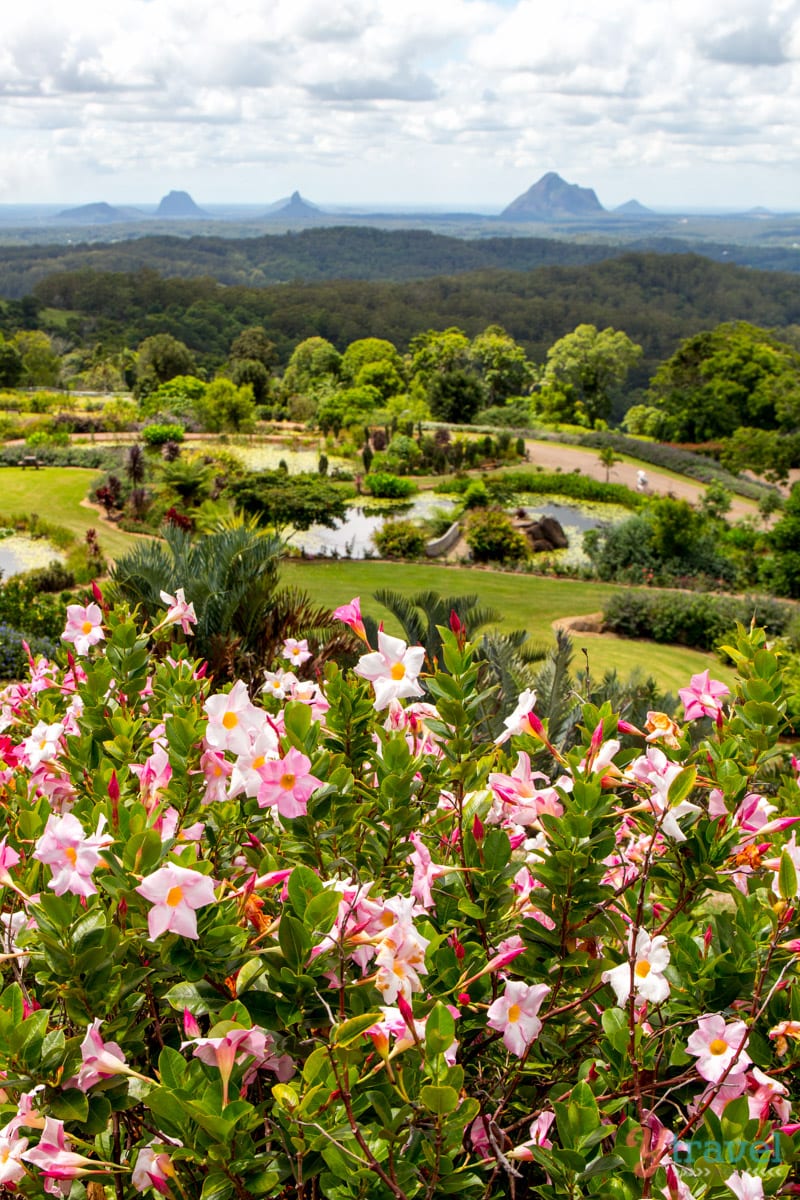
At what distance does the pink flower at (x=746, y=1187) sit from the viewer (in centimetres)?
88

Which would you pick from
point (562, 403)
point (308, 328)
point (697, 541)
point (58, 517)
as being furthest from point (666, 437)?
point (308, 328)

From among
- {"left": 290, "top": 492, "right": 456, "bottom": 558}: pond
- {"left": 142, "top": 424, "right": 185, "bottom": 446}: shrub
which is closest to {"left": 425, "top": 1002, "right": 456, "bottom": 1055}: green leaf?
{"left": 290, "top": 492, "right": 456, "bottom": 558}: pond

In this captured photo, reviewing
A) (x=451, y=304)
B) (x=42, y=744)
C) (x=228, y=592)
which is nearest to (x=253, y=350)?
(x=451, y=304)

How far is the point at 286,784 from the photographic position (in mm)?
1179

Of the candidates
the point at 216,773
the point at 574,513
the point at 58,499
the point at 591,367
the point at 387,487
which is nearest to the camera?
the point at 216,773

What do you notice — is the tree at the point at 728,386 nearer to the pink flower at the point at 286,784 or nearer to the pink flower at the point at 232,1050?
the pink flower at the point at 286,784

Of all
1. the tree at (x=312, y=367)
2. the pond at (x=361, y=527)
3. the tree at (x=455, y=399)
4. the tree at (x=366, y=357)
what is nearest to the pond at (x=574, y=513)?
the pond at (x=361, y=527)

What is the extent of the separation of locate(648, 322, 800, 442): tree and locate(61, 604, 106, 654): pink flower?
44027 millimetres

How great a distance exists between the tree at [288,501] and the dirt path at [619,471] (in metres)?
10.4

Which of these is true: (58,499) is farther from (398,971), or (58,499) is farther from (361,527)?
(398,971)

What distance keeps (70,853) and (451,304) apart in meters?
94.2

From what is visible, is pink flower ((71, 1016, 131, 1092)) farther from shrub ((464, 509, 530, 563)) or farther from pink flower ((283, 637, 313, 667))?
shrub ((464, 509, 530, 563))

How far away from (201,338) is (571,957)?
75.5m

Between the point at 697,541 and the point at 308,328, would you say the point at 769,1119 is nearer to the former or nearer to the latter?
the point at 697,541
